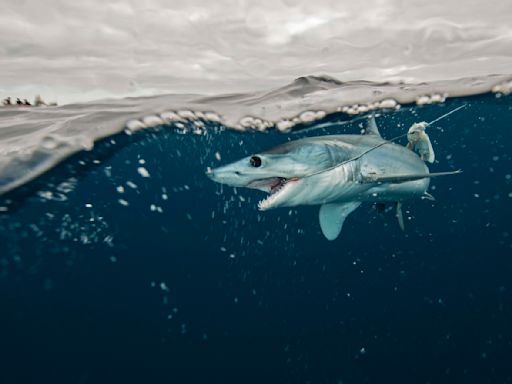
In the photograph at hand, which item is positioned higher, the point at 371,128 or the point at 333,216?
the point at 371,128

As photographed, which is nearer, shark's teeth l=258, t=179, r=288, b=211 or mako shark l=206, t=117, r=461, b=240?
mako shark l=206, t=117, r=461, b=240

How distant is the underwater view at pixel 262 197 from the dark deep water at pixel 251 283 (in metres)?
0.40

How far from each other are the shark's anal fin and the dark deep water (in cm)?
2358

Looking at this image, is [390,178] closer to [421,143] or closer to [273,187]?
[273,187]

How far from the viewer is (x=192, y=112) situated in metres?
11.1

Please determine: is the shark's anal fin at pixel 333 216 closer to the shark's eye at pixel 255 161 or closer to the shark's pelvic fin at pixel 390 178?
the shark's pelvic fin at pixel 390 178

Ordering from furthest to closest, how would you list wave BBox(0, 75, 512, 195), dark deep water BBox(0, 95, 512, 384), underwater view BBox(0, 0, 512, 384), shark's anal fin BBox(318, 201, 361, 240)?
dark deep water BBox(0, 95, 512, 384), wave BBox(0, 75, 512, 195), shark's anal fin BBox(318, 201, 361, 240), underwater view BBox(0, 0, 512, 384)

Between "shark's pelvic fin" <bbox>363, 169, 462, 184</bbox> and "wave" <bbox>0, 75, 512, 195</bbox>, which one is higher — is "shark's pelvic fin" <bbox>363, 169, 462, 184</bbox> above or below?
below

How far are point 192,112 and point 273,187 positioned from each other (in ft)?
22.0

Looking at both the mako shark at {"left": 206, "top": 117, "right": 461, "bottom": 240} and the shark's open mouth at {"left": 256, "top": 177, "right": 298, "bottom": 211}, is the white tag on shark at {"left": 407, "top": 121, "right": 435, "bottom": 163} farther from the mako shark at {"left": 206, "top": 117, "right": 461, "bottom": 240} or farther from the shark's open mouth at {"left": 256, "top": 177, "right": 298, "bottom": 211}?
the shark's open mouth at {"left": 256, "top": 177, "right": 298, "bottom": 211}

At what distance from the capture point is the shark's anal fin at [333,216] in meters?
6.35

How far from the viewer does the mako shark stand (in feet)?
14.5

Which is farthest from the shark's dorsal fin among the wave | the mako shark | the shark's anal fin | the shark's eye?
the shark's eye

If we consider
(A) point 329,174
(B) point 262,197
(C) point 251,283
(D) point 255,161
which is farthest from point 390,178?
(C) point 251,283
